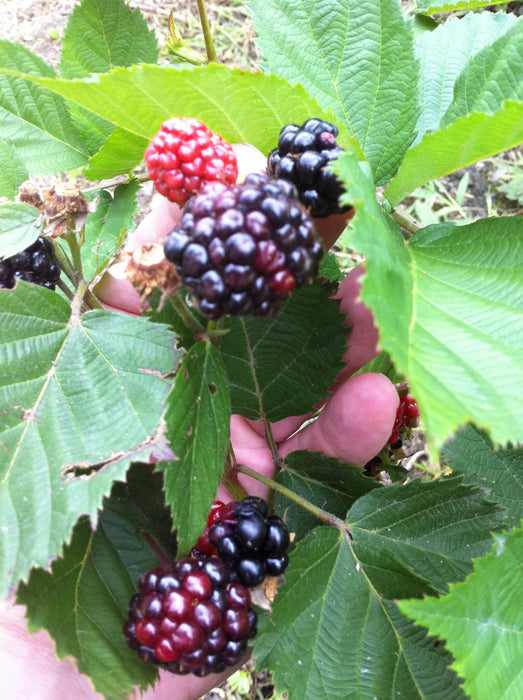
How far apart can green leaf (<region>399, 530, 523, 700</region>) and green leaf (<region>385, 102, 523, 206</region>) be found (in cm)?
60

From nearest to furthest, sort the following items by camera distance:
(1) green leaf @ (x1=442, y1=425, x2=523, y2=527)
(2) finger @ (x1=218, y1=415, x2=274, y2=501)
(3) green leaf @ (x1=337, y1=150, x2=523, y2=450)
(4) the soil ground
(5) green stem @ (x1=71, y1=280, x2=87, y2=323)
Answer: (3) green leaf @ (x1=337, y1=150, x2=523, y2=450)
(5) green stem @ (x1=71, y1=280, x2=87, y2=323)
(1) green leaf @ (x1=442, y1=425, x2=523, y2=527)
(2) finger @ (x1=218, y1=415, x2=274, y2=501)
(4) the soil ground

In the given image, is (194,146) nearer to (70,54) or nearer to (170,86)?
(170,86)

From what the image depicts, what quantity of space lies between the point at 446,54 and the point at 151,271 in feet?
2.77

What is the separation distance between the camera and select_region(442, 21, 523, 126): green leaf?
3.18 ft

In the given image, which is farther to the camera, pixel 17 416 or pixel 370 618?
pixel 370 618

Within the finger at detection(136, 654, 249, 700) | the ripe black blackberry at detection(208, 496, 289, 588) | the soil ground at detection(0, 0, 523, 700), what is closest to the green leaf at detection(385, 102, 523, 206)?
the ripe black blackberry at detection(208, 496, 289, 588)

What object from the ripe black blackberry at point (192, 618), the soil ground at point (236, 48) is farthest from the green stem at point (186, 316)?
the soil ground at point (236, 48)

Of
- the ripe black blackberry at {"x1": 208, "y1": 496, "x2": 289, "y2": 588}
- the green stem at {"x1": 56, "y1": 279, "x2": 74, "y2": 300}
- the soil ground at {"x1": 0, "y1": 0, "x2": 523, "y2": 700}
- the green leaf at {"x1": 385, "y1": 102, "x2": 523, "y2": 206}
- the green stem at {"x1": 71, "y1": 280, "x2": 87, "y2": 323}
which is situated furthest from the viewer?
the soil ground at {"x1": 0, "y1": 0, "x2": 523, "y2": 700}

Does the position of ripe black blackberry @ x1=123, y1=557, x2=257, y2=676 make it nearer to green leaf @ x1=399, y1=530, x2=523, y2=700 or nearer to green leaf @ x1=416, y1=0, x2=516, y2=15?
green leaf @ x1=399, y1=530, x2=523, y2=700

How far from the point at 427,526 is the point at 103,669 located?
0.62 meters

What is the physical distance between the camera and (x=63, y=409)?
925 mm

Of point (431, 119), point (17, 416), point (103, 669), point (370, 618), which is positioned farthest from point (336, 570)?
point (431, 119)

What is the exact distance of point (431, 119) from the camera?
1186mm

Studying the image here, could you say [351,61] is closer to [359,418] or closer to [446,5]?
[446,5]
